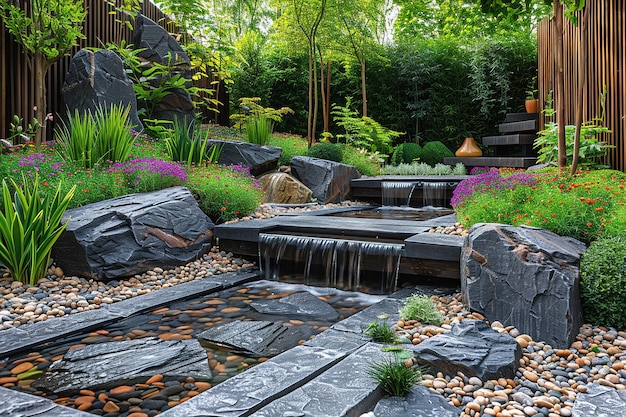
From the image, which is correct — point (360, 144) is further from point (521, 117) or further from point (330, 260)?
point (330, 260)

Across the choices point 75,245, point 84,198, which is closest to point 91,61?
point 84,198

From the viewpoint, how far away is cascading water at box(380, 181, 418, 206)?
8336 mm

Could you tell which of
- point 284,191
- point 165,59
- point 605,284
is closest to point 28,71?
point 165,59

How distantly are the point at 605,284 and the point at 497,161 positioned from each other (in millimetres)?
7490

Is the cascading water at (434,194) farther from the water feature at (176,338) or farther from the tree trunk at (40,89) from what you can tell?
the tree trunk at (40,89)

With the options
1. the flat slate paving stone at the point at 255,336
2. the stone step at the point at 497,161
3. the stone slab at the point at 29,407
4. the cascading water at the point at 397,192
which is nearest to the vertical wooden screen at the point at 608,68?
the stone step at the point at 497,161

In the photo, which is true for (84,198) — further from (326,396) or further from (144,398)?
(326,396)

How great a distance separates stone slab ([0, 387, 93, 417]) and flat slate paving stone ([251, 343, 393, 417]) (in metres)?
0.80

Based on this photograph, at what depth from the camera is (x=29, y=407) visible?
2.16 meters

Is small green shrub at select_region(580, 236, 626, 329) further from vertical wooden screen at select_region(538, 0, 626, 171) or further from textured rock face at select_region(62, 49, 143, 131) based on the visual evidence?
textured rock face at select_region(62, 49, 143, 131)

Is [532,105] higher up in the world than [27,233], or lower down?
higher up

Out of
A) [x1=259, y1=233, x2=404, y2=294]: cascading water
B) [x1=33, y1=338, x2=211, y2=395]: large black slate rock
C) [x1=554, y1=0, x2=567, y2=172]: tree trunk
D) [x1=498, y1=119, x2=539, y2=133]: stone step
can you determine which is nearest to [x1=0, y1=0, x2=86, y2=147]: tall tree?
[x1=259, y1=233, x2=404, y2=294]: cascading water

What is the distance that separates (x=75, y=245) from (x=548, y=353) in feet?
12.5

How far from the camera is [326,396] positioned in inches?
86.3
